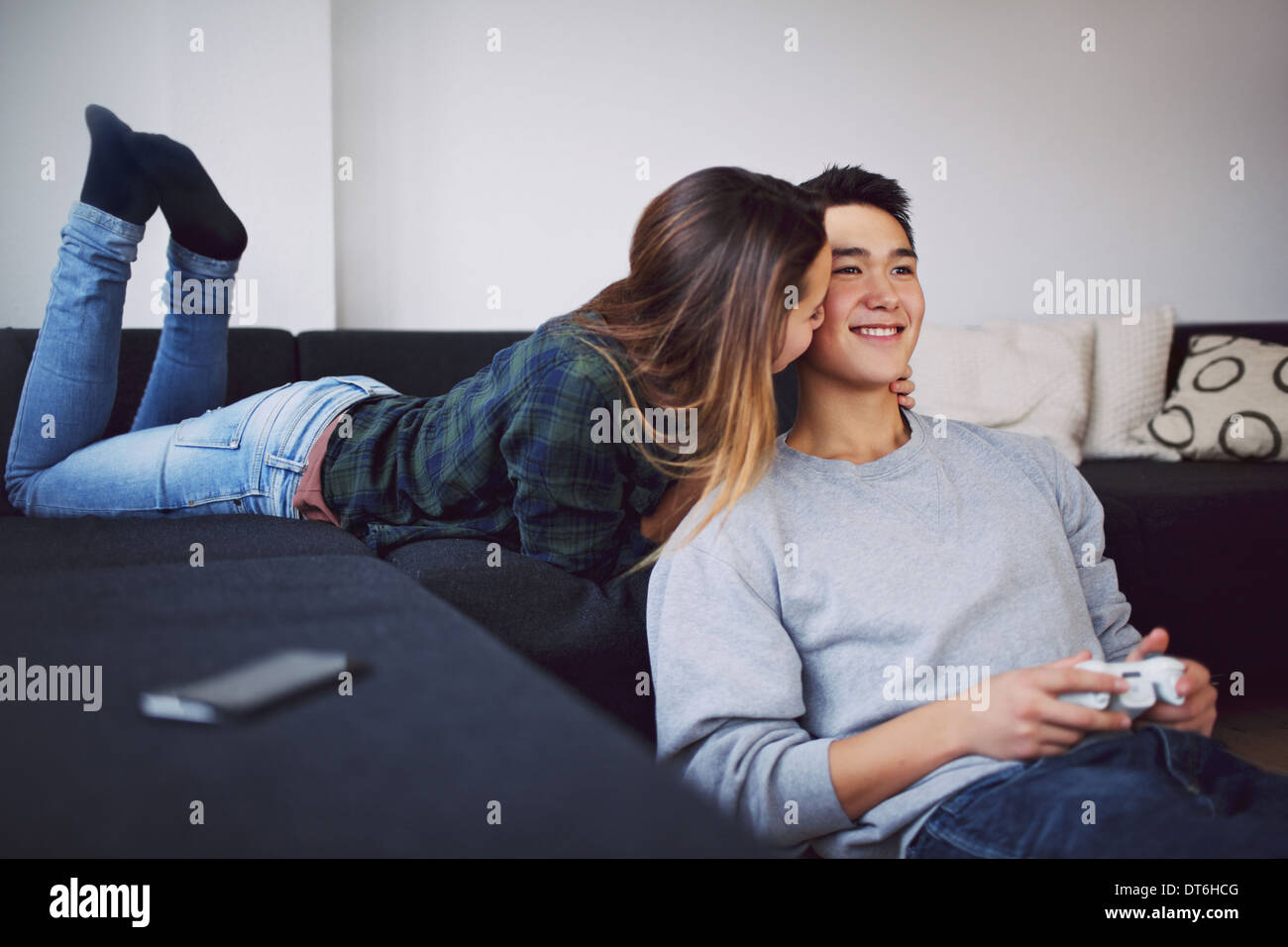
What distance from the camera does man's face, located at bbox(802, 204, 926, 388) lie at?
1.24 metres

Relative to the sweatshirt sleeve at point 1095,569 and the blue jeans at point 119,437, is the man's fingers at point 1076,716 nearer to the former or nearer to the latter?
the sweatshirt sleeve at point 1095,569

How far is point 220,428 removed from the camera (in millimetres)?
1729

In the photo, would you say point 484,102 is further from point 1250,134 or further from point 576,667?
point 1250,134

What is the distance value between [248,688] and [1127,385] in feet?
8.40

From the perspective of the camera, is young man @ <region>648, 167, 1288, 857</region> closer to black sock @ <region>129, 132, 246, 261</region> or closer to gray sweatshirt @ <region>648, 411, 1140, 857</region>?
gray sweatshirt @ <region>648, 411, 1140, 857</region>

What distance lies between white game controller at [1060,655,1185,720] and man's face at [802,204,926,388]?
17.8 inches

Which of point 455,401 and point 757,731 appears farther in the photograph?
point 455,401

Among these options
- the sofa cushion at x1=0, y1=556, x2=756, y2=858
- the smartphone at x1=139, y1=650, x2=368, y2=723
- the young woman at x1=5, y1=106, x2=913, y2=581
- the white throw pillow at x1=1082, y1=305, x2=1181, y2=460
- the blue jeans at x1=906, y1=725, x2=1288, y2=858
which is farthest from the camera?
the white throw pillow at x1=1082, y1=305, x2=1181, y2=460

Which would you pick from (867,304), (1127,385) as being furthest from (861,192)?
(1127,385)

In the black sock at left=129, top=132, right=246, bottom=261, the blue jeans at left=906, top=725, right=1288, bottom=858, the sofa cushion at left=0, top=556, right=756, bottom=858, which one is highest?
the black sock at left=129, top=132, right=246, bottom=261

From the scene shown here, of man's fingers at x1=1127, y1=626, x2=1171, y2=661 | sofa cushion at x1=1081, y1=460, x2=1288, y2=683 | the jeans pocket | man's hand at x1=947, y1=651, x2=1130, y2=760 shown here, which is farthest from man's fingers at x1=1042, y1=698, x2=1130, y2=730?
the jeans pocket

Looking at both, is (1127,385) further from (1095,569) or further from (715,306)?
(715,306)

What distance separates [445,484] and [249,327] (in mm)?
917
